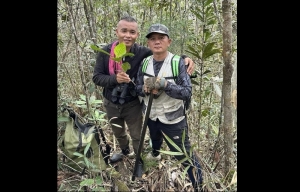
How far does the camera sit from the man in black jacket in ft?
8.20

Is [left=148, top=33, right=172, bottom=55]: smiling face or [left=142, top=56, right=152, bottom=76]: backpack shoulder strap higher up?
[left=148, top=33, right=172, bottom=55]: smiling face

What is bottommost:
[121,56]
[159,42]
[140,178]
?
[140,178]

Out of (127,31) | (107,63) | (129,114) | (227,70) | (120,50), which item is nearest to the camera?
(120,50)

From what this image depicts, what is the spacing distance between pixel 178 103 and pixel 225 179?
2.88 ft

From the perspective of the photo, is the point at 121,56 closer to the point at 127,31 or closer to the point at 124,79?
the point at 124,79

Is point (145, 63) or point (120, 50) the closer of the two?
point (120, 50)

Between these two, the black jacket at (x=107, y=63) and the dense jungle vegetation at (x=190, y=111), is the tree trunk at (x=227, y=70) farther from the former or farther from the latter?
the black jacket at (x=107, y=63)

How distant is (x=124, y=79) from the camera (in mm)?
Answer: 2363

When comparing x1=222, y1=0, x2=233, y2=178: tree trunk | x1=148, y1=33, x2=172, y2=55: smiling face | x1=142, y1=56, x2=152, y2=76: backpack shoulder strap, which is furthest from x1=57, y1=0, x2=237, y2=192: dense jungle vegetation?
x1=142, y1=56, x2=152, y2=76: backpack shoulder strap

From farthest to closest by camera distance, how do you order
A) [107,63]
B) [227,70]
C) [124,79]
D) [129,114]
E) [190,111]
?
[190,111] → [129,114] → [107,63] → [124,79] → [227,70]

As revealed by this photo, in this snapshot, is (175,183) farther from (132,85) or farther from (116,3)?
(116,3)

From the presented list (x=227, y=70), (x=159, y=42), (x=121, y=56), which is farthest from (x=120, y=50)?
(x=227, y=70)

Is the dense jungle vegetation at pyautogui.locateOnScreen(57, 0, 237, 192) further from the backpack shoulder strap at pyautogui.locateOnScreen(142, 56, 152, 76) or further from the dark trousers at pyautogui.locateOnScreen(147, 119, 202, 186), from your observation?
the backpack shoulder strap at pyautogui.locateOnScreen(142, 56, 152, 76)

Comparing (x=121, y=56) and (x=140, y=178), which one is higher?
(x=121, y=56)
